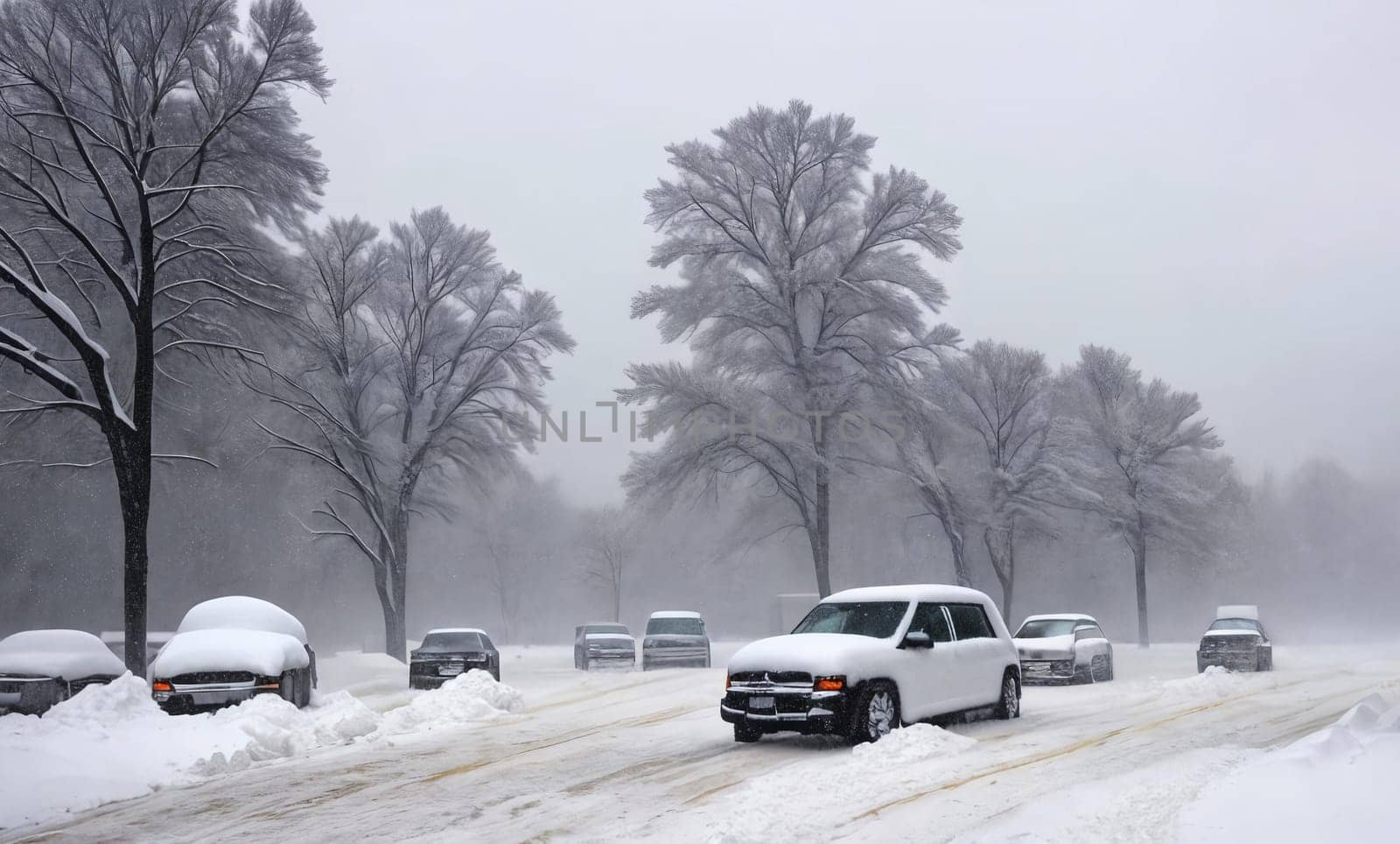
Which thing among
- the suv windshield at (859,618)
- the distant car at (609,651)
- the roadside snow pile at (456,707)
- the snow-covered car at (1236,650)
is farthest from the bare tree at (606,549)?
the suv windshield at (859,618)

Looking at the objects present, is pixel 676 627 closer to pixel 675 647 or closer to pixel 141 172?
pixel 675 647

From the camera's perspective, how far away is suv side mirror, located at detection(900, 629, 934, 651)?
12383 millimetres

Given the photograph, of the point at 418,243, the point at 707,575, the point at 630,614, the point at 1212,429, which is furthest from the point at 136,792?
the point at 630,614

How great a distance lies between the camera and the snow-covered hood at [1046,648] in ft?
74.9

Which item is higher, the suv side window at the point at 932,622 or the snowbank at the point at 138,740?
the suv side window at the point at 932,622

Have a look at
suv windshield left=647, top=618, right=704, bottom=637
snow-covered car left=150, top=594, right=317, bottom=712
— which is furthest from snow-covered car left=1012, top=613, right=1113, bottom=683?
snow-covered car left=150, top=594, right=317, bottom=712

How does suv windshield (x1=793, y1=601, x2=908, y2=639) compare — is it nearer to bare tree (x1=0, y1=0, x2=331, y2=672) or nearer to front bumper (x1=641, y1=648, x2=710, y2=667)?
bare tree (x1=0, y1=0, x2=331, y2=672)

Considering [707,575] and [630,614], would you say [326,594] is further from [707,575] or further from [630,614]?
[630,614]

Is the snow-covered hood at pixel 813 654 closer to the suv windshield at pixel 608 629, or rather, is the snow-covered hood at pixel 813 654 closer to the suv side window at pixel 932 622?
A: the suv side window at pixel 932 622

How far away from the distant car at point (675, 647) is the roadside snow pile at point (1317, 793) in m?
22.8

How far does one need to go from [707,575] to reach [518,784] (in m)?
70.7

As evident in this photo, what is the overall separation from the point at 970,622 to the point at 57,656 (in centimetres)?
1416

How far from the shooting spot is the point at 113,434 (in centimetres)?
2062

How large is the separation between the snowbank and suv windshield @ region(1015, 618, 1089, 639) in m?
12.8
